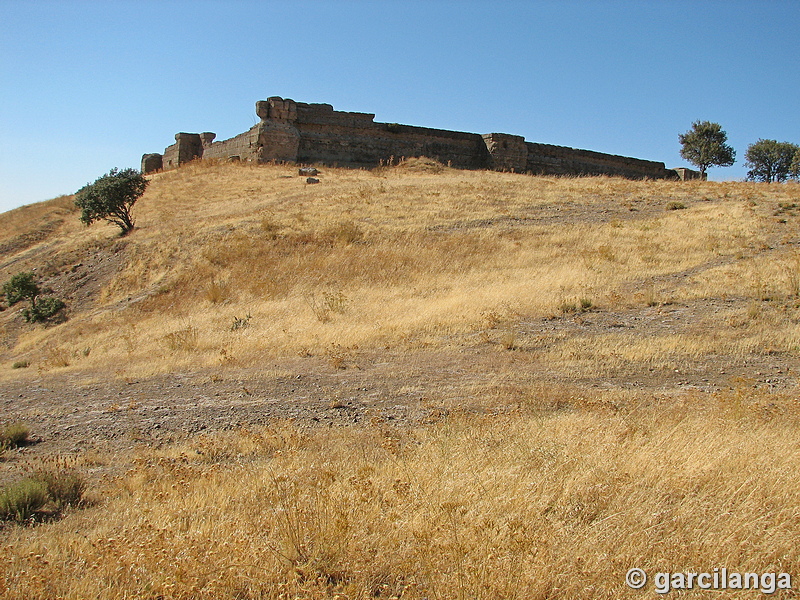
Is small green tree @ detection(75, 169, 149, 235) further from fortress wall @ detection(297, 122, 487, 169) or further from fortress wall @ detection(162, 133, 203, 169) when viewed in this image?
fortress wall @ detection(162, 133, 203, 169)

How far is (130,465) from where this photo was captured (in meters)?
5.38

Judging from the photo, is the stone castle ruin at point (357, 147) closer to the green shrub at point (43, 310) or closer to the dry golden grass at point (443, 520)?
the green shrub at point (43, 310)

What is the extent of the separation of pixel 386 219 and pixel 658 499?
14.4 meters

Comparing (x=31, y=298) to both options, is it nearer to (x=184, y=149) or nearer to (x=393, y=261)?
(x=393, y=261)

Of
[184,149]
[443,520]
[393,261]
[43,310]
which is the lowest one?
[443,520]

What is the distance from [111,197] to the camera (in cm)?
1880

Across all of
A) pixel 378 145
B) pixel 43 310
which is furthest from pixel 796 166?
pixel 43 310

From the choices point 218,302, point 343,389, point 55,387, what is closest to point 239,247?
point 218,302

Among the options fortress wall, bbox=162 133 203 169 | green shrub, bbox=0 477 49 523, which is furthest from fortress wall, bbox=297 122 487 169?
green shrub, bbox=0 477 49 523

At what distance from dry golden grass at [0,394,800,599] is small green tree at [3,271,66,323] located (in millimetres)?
12455

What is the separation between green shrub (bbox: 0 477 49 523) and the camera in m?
4.08

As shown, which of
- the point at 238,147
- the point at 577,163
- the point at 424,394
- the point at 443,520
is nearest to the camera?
the point at 443,520

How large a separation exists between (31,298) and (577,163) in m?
24.7

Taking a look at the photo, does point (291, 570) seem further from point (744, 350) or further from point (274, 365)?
point (744, 350)
